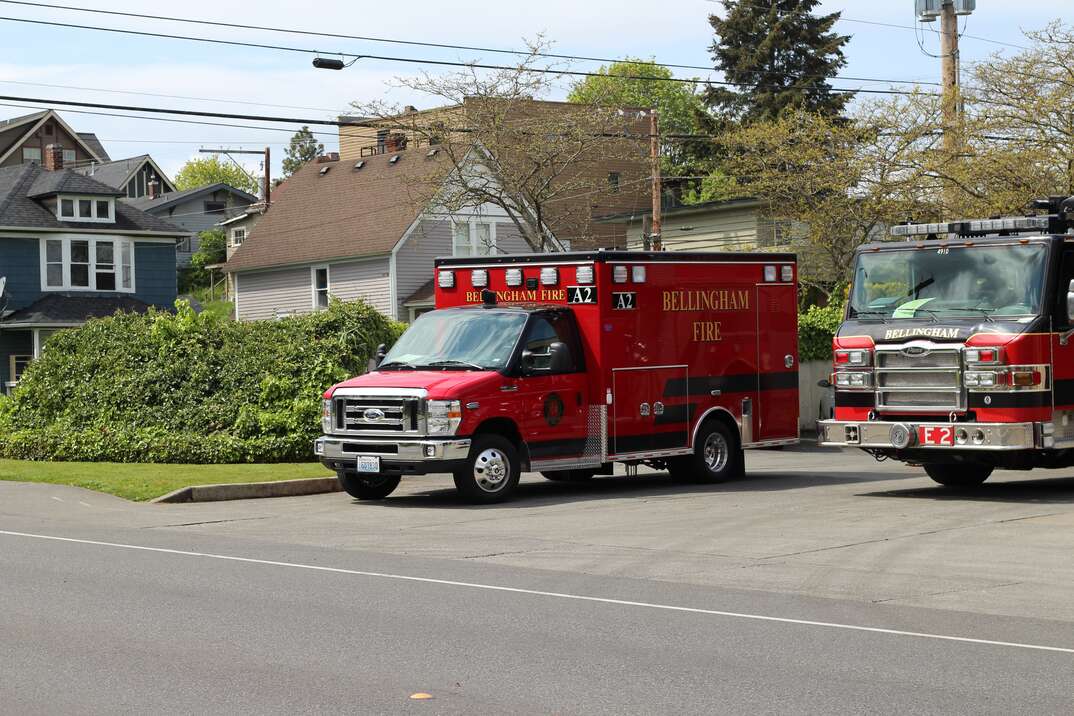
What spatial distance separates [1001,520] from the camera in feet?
49.1

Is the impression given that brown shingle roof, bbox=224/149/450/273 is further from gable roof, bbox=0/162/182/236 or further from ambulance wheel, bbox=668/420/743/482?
ambulance wheel, bbox=668/420/743/482

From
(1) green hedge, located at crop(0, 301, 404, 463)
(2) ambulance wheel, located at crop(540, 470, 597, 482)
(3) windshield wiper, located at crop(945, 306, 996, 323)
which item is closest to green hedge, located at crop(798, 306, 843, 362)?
A: (1) green hedge, located at crop(0, 301, 404, 463)

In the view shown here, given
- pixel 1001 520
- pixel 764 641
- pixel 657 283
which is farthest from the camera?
pixel 657 283

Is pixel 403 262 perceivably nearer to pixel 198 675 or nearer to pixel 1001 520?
pixel 1001 520

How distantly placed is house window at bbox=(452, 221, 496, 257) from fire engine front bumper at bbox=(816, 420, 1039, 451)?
29595 millimetres

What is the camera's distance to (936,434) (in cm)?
1644

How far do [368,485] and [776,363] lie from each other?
6005 millimetres

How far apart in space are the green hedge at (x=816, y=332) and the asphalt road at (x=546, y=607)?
12.2m

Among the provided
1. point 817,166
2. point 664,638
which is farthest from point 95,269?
point 664,638

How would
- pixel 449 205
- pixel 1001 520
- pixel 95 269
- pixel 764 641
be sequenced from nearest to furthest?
1. pixel 764 641
2. pixel 1001 520
3. pixel 449 205
4. pixel 95 269

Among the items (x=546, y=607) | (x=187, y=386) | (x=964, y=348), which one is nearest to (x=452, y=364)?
(x=964, y=348)

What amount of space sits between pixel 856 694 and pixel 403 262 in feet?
131

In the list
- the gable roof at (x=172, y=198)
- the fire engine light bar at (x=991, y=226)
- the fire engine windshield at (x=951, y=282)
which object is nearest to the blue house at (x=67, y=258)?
the fire engine windshield at (x=951, y=282)

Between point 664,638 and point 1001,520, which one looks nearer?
point 664,638
